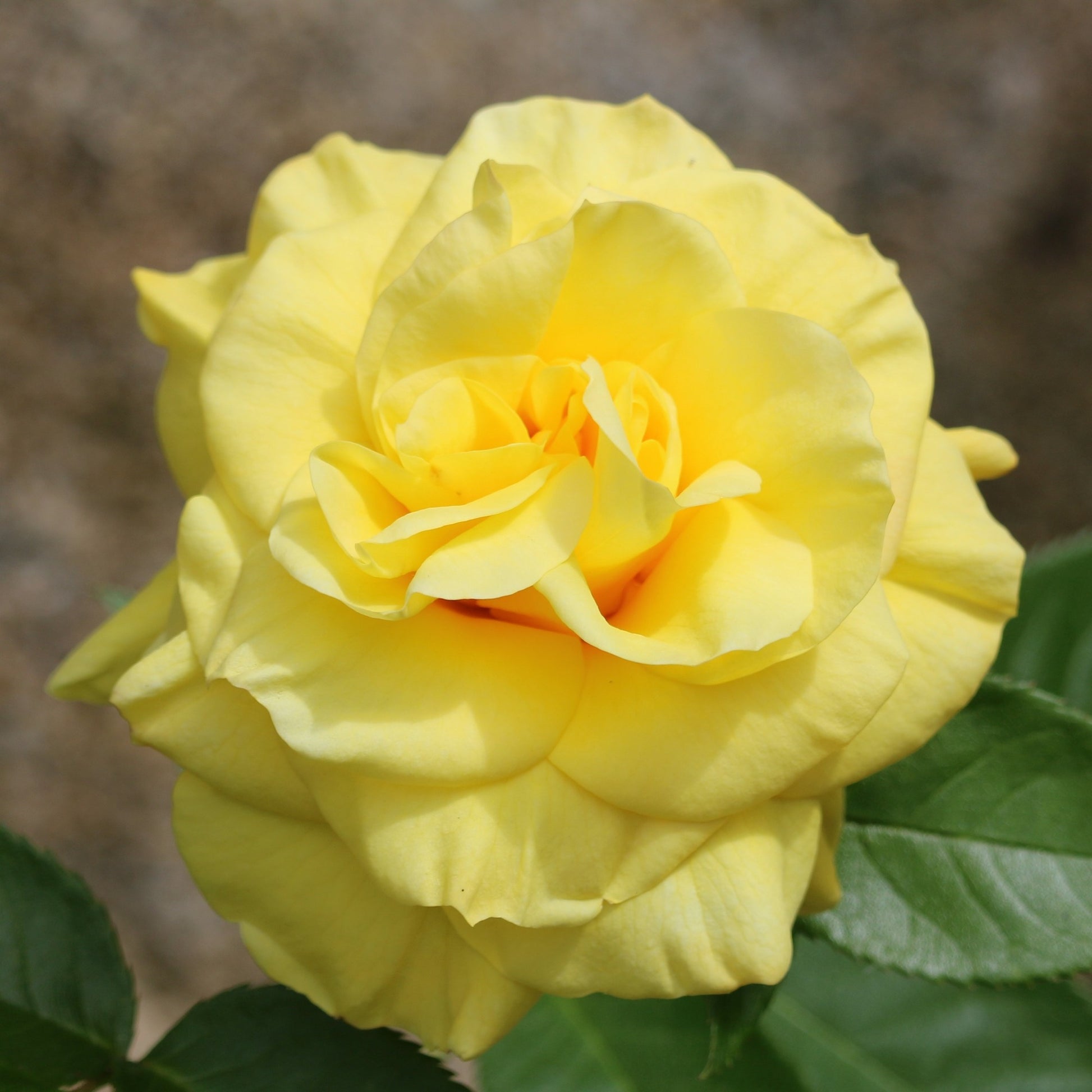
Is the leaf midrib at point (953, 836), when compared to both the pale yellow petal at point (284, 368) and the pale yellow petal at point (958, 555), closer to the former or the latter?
the pale yellow petal at point (958, 555)

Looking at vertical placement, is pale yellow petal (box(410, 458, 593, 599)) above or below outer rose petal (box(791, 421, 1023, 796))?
above

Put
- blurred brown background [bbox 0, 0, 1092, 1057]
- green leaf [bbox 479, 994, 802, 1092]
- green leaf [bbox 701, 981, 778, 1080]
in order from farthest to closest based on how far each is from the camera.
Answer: blurred brown background [bbox 0, 0, 1092, 1057]
green leaf [bbox 479, 994, 802, 1092]
green leaf [bbox 701, 981, 778, 1080]

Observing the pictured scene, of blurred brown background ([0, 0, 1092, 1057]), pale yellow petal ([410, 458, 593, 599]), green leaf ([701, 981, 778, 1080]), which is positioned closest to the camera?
pale yellow petal ([410, 458, 593, 599])

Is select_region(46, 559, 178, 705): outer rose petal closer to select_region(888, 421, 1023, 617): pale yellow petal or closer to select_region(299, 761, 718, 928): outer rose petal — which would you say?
select_region(299, 761, 718, 928): outer rose petal

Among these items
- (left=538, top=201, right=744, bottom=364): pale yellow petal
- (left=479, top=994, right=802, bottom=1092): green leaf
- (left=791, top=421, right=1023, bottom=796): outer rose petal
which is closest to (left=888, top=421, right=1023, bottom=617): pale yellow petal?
(left=791, top=421, right=1023, bottom=796): outer rose petal

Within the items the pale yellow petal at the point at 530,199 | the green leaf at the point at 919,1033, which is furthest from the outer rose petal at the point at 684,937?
the green leaf at the point at 919,1033

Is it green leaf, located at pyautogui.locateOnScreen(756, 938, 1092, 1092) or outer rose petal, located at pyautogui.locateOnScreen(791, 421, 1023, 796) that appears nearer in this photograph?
outer rose petal, located at pyautogui.locateOnScreen(791, 421, 1023, 796)
